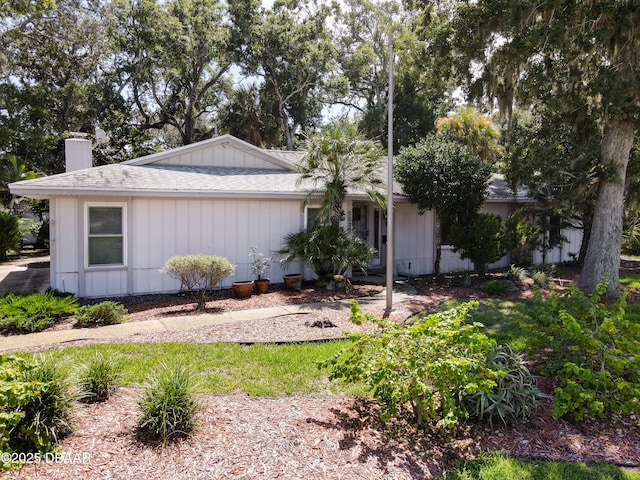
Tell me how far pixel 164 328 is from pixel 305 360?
2.83 m

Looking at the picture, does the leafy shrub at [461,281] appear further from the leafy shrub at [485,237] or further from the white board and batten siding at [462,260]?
the white board and batten siding at [462,260]

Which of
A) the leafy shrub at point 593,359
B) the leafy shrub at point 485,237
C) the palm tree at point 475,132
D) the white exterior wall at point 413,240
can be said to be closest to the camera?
the leafy shrub at point 593,359

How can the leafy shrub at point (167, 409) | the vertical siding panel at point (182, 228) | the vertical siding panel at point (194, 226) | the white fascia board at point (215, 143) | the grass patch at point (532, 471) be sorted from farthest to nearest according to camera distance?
1. the white fascia board at point (215, 143)
2. the vertical siding panel at point (194, 226)
3. the vertical siding panel at point (182, 228)
4. the leafy shrub at point (167, 409)
5. the grass patch at point (532, 471)

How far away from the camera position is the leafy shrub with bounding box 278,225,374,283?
1030cm

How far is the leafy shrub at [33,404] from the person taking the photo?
2992 millimetres

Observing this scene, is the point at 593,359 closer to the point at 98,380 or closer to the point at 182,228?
the point at 98,380

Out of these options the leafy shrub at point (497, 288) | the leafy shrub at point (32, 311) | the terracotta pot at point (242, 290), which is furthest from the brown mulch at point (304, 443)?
the leafy shrub at point (497, 288)

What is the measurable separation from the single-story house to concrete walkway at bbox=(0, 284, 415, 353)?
2.44m

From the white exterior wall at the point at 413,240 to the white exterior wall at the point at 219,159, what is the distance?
428 cm

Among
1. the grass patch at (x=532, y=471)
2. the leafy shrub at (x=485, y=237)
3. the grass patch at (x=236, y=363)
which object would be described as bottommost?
the grass patch at (x=532, y=471)

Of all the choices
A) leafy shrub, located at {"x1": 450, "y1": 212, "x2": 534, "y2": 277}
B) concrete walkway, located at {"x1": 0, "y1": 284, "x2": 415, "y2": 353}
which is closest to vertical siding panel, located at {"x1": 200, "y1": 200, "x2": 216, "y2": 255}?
concrete walkway, located at {"x1": 0, "y1": 284, "x2": 415, "y2": 353}

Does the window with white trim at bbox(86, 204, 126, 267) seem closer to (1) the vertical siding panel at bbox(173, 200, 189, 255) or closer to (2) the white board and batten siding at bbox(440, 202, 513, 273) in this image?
(1) the vertical siding panel at bbox(173, 200, 189, 255)

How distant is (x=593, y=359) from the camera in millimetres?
4414

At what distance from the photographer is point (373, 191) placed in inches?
405
